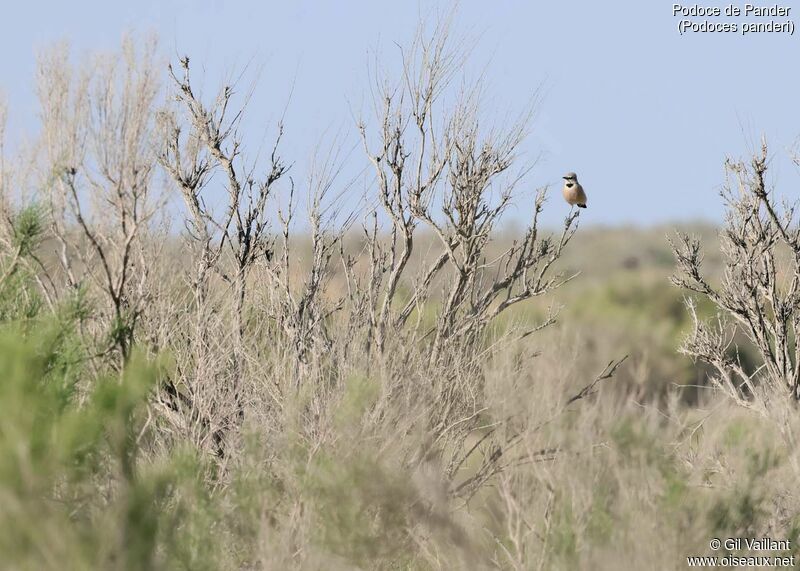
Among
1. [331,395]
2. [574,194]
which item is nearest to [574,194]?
[574,194]

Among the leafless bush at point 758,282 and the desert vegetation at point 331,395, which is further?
the leafless bush at point 758,282

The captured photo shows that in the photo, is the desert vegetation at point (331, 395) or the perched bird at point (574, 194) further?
the perched bird at point (574, 194)

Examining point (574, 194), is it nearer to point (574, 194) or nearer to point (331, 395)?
point (574, 194)

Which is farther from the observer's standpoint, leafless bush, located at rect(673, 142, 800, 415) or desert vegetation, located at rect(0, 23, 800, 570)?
leafless bush, located at rect(673, 142, 800, 415)

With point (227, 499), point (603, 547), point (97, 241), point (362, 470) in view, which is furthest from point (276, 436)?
point (603, 547)

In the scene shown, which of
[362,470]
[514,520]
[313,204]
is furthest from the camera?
[313,204]

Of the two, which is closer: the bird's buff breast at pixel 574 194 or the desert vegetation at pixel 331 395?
the desert vegetation at pixel 331 395

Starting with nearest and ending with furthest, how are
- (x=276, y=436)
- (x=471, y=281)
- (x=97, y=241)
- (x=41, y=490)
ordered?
(x=41, y=490)
(x=276, y=436)
(x=97, y=241)
(x=471, y=281)

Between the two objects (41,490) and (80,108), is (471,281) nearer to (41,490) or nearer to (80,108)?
(80,108)

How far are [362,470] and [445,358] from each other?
272cm

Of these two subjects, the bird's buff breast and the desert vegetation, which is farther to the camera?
the bird's buff breast

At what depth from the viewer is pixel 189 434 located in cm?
1113

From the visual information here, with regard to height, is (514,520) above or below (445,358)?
below

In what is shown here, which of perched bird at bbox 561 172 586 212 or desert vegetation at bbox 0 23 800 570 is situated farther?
perched bird at bbox 561 172 586 212
